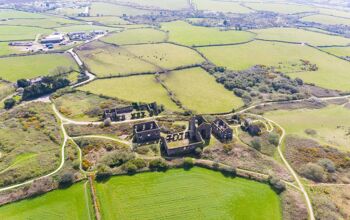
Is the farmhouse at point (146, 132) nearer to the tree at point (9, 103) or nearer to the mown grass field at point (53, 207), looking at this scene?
the mown grass field at point (53, 207)

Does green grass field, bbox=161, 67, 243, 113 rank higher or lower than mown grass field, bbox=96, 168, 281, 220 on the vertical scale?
higher

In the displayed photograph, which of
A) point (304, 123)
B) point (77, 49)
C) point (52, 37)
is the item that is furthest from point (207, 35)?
point (304, 123)

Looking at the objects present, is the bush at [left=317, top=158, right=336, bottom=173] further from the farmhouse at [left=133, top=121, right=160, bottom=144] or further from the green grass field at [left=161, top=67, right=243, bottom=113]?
the farmhouse at [left=133, top=121, right=160, bottom=144]

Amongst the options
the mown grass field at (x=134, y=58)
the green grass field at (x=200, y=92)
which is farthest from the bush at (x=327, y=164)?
the mown grass field at (x=134, y=58)

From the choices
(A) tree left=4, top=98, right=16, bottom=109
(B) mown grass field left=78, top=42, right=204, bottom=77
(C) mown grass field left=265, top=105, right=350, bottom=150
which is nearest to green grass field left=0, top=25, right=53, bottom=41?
(B) mown grass field left=78, top=42, right=204, bottom=77

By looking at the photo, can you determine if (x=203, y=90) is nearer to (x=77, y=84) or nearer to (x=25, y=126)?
(x=77, y=84)

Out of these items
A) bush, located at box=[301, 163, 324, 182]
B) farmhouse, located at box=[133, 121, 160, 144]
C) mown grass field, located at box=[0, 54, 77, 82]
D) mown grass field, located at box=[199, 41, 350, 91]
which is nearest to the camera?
bush, located at box=[301, 163, 324, 182]

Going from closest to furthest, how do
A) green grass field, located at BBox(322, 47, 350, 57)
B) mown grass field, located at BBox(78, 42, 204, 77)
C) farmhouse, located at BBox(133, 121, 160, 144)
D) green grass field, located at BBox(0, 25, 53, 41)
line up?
1. farmhouse, located at BBox(133, 121, 160, 144)
2. mown grass field, located at BBox(78, 42, 204, 77)
3. green grass field, located at BBox(322, 47, 350, 57)
4. green grass field, located at BBox(0, 25, 53, 41)
